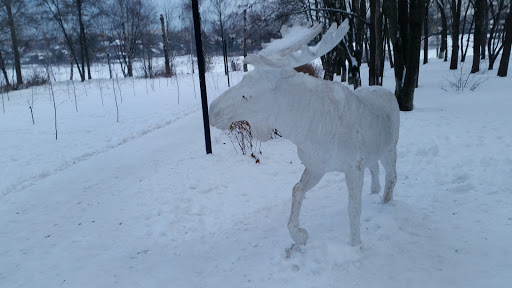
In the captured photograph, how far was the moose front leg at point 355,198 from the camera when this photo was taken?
7.57ft

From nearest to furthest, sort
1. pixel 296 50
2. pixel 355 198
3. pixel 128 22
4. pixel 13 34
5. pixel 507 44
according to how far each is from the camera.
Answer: pixel 296 50, pixel 355 198, pixel 507 44, pixel 13 34, pixel 128 22

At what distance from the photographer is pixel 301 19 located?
7.61 metres

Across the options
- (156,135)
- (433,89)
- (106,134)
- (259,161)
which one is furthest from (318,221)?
(433,89)

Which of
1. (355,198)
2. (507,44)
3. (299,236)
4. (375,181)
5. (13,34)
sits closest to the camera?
(355,198)

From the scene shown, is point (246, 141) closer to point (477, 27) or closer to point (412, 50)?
point (412, 50)

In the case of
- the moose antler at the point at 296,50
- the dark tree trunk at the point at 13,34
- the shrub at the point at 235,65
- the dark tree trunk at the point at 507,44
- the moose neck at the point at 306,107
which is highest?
the dark tree trunk at the point at 13,34

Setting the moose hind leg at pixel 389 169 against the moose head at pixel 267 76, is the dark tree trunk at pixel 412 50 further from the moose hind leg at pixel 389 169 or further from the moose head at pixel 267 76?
the moose head at pixel 267 76

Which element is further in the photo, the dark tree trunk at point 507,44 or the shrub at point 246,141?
the dark tree trunk at point 507,44

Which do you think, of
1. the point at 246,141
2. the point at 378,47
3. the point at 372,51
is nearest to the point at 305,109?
the point at 246,141

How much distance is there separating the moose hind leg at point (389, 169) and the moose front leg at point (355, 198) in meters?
0.81

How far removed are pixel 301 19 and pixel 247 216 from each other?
5.77 meters

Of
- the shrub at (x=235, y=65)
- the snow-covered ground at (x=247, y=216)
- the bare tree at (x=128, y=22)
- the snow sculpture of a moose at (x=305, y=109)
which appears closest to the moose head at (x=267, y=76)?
the snow sculpture of a moose at (x=305, y=109)

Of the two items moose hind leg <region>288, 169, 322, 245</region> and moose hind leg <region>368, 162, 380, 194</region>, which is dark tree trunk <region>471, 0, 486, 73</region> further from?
moose hind leg <region>288, 169, 322, 245</region>

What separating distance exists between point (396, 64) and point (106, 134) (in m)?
7.45
